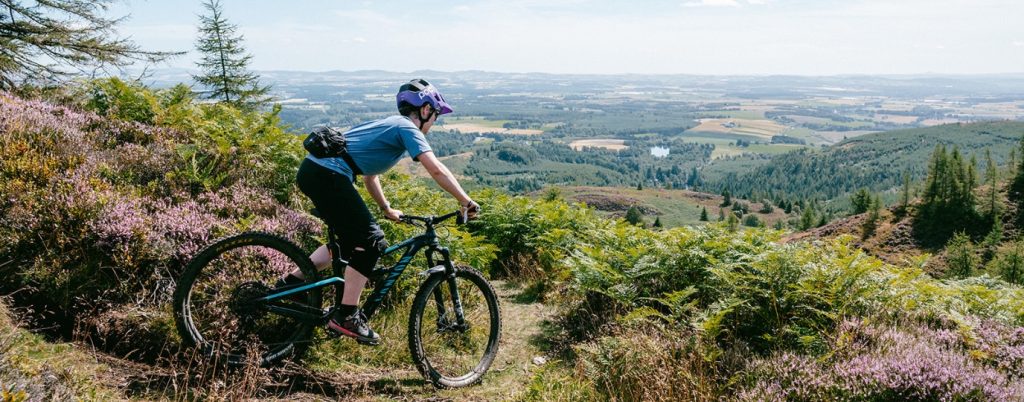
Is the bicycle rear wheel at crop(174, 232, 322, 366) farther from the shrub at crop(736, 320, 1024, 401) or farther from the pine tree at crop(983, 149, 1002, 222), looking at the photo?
the pine tree at crop(983, 149, 1002, 222)

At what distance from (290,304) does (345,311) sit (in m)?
0.51

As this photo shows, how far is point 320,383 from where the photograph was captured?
488 centimetres

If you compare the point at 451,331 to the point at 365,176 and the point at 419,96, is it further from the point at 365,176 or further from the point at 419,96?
the point at 419,96

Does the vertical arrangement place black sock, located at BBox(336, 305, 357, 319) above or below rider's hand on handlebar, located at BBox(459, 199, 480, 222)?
below

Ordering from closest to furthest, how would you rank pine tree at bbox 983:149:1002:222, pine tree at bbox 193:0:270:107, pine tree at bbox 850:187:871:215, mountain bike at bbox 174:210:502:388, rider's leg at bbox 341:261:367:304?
1. mountain bike at bbox 174:210:502:388
2. rider's leg at bbox 341:261:367:304
3. pine tree at bbox 193:0:270:107
4. pine tree at bbox 983:149:1002:222
5. pine tree at bbox 850:187:871:215

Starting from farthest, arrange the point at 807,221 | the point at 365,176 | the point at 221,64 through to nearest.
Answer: the point at 807,221 < the point at 221,64 < the point at 365,176

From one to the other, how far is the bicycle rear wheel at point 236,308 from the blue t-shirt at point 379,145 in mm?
876

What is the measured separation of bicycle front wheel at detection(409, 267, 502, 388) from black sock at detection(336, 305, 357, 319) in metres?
0.56

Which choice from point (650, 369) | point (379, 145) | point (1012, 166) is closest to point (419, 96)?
point (379, 145)

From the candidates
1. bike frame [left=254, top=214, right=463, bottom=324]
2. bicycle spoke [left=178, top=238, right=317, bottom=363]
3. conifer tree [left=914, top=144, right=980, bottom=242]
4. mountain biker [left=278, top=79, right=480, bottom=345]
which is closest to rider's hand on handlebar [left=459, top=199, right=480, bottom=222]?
mountain biker [left=278, top=79, right=480, bottom=345]

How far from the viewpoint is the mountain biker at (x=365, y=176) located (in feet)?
15.0

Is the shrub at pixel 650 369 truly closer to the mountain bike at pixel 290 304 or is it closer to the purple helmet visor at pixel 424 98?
the mountain bike at pixel 290 304

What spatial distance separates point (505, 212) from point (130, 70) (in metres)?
13.2

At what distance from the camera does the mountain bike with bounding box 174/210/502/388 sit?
4.71 meters
